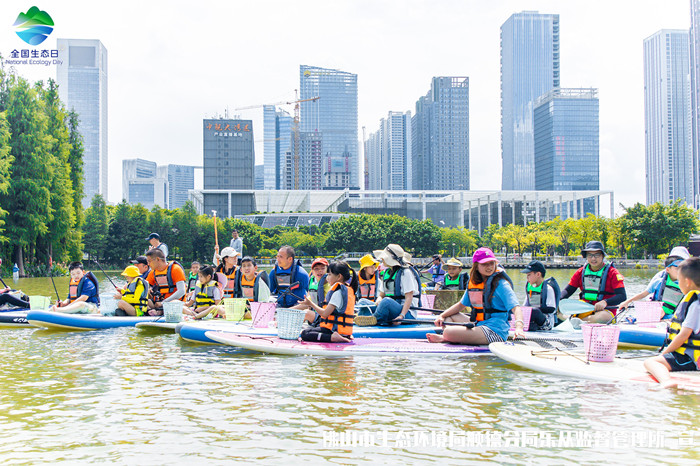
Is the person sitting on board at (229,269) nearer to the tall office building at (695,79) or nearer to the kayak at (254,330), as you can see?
the kayak at (254,330)

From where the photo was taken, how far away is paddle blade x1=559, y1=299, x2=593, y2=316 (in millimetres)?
10281

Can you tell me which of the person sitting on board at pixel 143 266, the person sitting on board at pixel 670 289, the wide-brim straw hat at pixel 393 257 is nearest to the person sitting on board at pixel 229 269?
the person sitting on board at pixel 143 266

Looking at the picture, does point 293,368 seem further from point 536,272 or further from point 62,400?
point 536,272

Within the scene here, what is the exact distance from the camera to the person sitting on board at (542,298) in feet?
33.3

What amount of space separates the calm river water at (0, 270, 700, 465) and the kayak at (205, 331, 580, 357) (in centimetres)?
19

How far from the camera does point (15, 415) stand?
6219mm

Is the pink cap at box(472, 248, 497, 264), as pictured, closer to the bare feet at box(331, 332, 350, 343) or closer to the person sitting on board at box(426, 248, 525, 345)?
the person sitting on board at box(426, 248, 525, 345)

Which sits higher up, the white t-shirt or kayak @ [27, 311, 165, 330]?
the white t-shirt

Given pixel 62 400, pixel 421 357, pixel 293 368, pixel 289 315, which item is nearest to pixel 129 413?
pixel 62 400

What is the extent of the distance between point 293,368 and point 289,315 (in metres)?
1.15

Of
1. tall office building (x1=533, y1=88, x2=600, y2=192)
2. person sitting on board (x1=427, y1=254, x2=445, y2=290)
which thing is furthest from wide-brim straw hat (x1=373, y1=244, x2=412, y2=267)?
tall office building (x1=533, y1=88, x2=600, y2=192)

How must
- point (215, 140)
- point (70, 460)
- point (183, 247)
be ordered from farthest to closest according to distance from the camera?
point (215, 140), point (183, 247), point (70, 460)

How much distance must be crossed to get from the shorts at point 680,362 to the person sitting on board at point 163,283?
360 inches

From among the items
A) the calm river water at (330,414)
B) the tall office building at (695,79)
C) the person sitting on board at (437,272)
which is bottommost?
the calm river water at (330,414)
